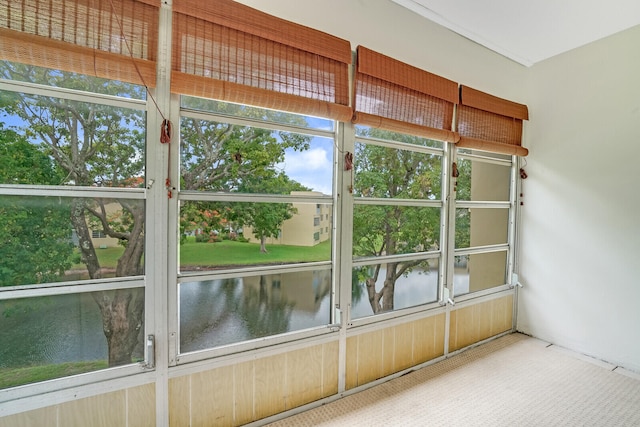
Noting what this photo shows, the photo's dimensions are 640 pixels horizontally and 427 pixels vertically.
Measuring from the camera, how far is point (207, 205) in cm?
150

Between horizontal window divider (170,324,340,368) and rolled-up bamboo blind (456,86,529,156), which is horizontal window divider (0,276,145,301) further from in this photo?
rolled-up bamboo blind (456,86,529,156)

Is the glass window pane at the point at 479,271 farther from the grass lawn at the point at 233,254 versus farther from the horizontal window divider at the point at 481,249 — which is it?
the grass lawn at the point at 233,254

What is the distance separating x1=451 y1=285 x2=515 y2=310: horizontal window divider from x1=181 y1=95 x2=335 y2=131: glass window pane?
180cm

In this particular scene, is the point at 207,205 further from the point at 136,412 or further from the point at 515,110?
the point at 515,110

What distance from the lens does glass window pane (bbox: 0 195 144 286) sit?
1.14m

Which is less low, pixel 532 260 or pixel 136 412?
pixel 532 260

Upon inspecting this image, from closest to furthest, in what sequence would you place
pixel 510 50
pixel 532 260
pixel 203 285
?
pixel 203 285 < pixel 510 50 < pixel 532 260

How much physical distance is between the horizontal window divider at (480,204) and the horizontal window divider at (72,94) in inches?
90.9

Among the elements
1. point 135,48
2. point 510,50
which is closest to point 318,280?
point 135,48

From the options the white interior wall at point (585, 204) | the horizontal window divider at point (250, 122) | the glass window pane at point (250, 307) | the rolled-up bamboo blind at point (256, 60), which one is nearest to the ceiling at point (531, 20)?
the white interior wall at point (585, 204)

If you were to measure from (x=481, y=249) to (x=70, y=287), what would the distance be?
291 centimetres

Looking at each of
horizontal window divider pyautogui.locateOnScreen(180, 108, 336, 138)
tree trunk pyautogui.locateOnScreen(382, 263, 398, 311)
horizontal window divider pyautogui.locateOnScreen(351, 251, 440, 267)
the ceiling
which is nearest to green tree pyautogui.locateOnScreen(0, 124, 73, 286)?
horizontal window divider pyautogui.locateOnScreen(180, 108, 336, 138)

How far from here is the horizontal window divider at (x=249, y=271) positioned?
144cm

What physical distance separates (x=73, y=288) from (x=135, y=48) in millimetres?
1091
